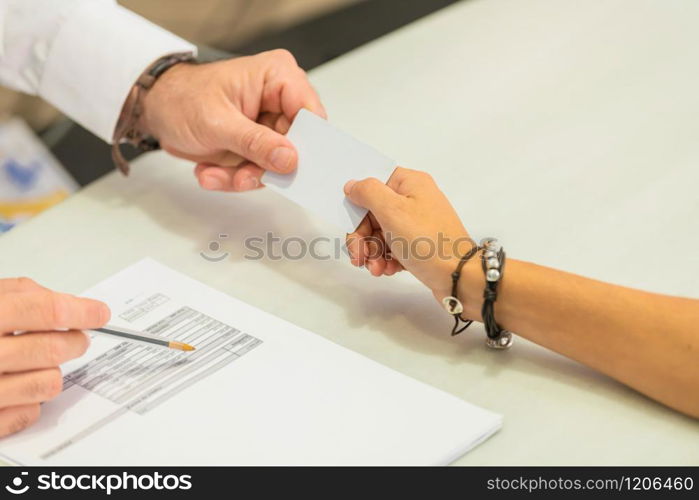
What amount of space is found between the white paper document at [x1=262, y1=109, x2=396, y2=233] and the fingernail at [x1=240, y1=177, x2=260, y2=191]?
60 millimetres

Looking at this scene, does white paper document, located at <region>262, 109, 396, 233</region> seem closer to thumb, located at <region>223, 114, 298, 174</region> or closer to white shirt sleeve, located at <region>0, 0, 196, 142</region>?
thumb, located at <region>223, 114, 298, 174</region>

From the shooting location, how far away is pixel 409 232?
0.96m

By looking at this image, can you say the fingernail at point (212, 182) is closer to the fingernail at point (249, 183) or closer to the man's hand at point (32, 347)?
the fingernail at point (249, 183)

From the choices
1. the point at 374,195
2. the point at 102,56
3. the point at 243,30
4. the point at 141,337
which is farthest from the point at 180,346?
the point at 243,30

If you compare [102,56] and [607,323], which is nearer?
[607,323]

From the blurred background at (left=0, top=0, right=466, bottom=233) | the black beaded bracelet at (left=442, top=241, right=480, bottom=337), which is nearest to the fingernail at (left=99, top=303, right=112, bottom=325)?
the black beaded bracelet at (left=442, top=241, right=480, bottom=337)

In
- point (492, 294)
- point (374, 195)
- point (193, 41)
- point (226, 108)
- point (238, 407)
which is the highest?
point (193, 41)

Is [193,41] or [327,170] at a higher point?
[193,41]

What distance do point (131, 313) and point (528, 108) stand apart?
645 mm

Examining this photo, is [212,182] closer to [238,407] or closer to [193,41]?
[238,407]

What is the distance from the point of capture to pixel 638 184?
116 centimetres

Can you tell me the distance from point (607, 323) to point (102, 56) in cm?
75

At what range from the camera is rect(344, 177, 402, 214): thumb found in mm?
971
